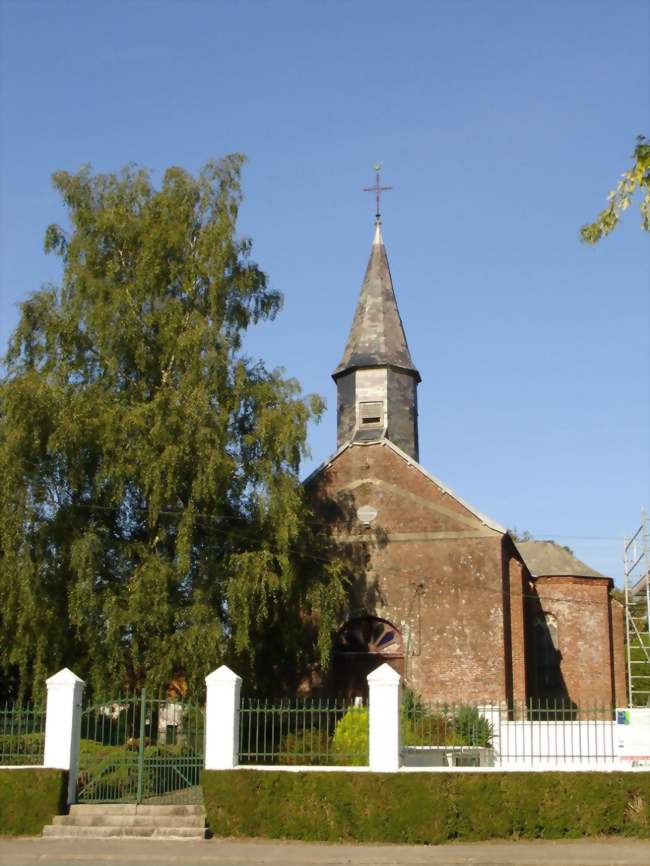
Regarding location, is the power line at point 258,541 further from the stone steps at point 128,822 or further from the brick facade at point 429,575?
the stone steps at point 128,822

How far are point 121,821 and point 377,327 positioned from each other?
69.2 feet

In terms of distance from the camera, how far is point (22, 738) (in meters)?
17.9

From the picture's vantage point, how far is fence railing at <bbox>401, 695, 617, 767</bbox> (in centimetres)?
1795

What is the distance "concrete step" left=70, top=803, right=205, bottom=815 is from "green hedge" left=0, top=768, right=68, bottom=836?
39cm

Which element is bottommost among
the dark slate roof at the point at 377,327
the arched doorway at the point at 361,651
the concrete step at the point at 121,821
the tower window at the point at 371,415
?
the concrete step at the point at 121,821

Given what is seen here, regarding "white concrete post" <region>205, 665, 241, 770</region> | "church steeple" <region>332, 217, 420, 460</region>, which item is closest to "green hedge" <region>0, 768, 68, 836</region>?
"white concrete post" <region>205, 665, 241, 770</region>

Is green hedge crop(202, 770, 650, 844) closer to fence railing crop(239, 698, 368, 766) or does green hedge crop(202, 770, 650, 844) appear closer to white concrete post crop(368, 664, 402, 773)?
white concrete post crop(368, 664, 402, 773)

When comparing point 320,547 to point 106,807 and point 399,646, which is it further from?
point 106,807

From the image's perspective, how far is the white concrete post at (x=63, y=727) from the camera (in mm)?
17234

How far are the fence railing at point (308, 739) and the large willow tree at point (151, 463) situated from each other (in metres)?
3.77

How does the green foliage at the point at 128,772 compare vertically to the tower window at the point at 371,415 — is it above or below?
below

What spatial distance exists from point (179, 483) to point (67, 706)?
7489mm

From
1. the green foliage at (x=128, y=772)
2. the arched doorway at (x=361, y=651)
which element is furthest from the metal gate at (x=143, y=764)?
the arched doorway at (x=361, y=651)

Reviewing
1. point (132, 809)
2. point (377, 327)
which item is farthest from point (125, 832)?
point (377, 327)
